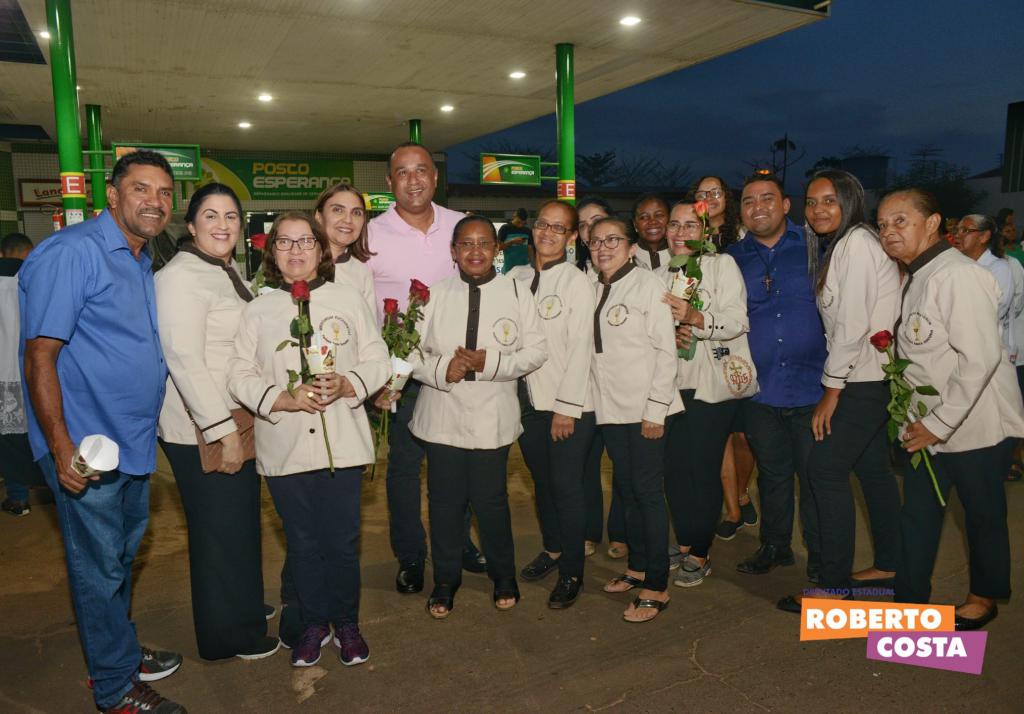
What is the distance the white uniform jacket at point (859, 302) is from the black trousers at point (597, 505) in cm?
135

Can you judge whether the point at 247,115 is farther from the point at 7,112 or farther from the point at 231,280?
the point at 231,280

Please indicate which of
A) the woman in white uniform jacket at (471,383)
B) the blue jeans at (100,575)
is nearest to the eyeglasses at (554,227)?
the woman in white uniform jacket at (471,383)

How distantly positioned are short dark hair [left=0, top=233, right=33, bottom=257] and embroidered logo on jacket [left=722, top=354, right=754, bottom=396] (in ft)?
17.9

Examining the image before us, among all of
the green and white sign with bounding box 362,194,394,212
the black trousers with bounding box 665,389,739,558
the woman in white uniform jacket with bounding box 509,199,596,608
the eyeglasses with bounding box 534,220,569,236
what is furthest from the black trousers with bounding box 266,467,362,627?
the green and white sign with bounding box 362,194,394,212

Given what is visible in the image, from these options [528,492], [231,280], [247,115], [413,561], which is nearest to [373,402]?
[231,280]

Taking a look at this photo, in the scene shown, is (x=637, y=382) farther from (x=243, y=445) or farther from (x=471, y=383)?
(x=243, y=445)

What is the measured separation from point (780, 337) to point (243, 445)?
8.75ft

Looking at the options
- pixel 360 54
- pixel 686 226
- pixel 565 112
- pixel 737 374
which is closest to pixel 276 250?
pixel 686 226

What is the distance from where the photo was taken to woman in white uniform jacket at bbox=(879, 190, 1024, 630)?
3.03 m

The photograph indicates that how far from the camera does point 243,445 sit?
313 cm

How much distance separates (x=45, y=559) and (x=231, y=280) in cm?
270

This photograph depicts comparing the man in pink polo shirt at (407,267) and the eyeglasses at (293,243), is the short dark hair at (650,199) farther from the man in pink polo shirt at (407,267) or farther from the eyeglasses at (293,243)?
the eyeglasses at (293,243)

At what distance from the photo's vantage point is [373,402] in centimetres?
349

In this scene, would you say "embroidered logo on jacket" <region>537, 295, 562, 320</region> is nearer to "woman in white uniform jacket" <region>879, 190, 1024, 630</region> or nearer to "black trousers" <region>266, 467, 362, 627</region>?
"black trousers" <region>266, 467, 362, 627</region>
